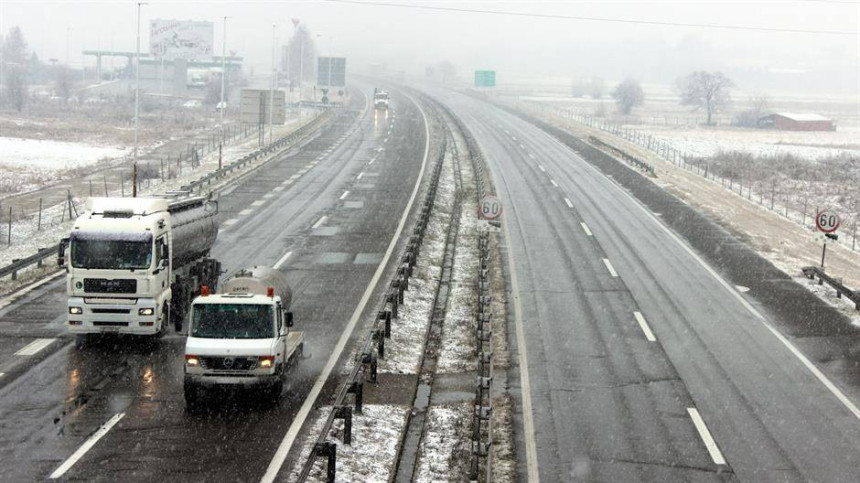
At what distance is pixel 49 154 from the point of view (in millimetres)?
68750

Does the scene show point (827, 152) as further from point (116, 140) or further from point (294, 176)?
point (116, 140)

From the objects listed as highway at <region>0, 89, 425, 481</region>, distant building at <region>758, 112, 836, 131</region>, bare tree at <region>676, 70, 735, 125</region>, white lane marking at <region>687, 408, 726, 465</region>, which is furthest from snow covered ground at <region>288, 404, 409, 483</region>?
bare tree at <region>676, 70, 735, 125</region>

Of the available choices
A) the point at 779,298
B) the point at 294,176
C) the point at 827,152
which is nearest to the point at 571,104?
the point at 827,152

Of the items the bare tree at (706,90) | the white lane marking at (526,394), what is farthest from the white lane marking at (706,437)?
the bare tree at (706,90)

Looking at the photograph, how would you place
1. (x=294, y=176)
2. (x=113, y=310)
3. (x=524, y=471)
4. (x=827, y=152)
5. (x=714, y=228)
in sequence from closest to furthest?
(x=524, y=471), (x=113, y=310), (x=714, y=228), (x=294, y=176), (x=827, y=152)

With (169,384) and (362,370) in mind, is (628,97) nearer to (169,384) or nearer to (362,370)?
(362,370)

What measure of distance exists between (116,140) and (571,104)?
108387 millimetres

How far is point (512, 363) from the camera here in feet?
70.3

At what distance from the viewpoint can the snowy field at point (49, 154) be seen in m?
62.2

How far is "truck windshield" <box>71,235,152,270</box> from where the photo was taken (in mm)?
21203

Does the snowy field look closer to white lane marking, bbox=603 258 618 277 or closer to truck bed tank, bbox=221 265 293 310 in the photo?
white lane marking, bbox=603 258 618 277

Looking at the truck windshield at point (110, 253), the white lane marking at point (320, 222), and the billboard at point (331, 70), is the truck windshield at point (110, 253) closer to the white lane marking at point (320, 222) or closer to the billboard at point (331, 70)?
the white lane marking at point (320, 222)

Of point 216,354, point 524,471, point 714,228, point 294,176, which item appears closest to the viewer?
point 524,471

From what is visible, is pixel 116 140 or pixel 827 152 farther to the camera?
pixel 827 152
